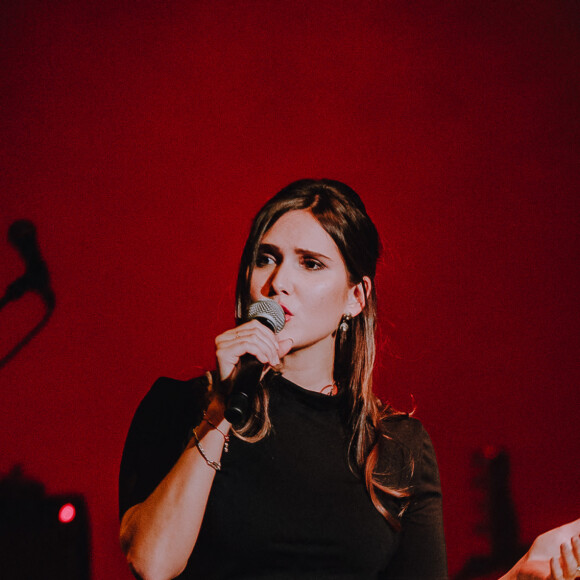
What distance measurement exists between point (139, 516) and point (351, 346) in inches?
30.5

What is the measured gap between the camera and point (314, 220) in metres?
1.30

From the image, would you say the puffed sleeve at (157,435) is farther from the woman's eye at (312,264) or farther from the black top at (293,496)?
the woman's eye at (312,264)

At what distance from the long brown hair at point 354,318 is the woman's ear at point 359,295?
17 millimetres

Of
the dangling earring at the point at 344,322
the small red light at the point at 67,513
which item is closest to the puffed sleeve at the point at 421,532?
the dangling earring at the point at 344,322

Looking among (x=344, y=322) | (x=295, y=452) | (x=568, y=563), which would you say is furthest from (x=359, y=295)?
(x=568, y=563)

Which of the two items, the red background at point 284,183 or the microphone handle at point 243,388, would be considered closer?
the microphone handle at point 243,388

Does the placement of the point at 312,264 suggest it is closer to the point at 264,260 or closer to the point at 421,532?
the point at 264,260

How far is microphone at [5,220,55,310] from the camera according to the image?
1681mm

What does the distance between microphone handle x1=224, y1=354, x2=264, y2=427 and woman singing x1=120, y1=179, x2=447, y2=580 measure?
31mm

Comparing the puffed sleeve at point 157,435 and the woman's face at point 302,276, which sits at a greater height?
the woman's face at point 302,276

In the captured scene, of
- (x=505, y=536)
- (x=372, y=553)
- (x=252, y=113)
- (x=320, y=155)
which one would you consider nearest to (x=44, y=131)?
(x=252, y=113)

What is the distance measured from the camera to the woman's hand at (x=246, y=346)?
915mm

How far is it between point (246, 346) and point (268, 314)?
0.36 ft

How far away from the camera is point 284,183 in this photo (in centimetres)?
190
